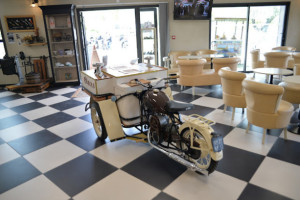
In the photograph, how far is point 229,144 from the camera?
3133 millimetres

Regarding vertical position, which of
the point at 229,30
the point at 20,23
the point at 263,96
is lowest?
the point at 263,96

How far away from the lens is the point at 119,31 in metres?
7.17

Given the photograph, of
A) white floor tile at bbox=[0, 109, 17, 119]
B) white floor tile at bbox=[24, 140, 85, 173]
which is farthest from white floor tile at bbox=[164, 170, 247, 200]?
white floor tile at bbox=[0, 109, 17, 119]

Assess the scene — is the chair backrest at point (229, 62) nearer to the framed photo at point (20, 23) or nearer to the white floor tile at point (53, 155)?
the white floor tile at point (53, 155)

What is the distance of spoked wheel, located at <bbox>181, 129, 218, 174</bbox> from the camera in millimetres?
2344

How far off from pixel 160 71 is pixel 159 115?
34.0 inches

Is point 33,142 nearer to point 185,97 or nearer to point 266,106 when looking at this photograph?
point 185,97

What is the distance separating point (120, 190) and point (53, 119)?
8.15ft

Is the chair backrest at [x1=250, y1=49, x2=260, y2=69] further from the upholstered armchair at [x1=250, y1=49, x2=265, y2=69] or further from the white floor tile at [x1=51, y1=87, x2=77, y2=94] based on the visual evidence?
the white floor tile at [x1=51, y1=87, x2=77, y2=94]

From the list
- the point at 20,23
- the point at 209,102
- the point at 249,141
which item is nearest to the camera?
the point at 249,141

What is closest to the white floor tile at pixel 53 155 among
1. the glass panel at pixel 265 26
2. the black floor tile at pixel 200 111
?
the black floor tile at pixel 200 111

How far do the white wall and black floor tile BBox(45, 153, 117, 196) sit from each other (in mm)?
4950

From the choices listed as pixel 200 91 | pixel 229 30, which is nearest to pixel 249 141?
pixel 200 91

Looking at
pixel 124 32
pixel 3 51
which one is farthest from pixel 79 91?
pixel 3 51
